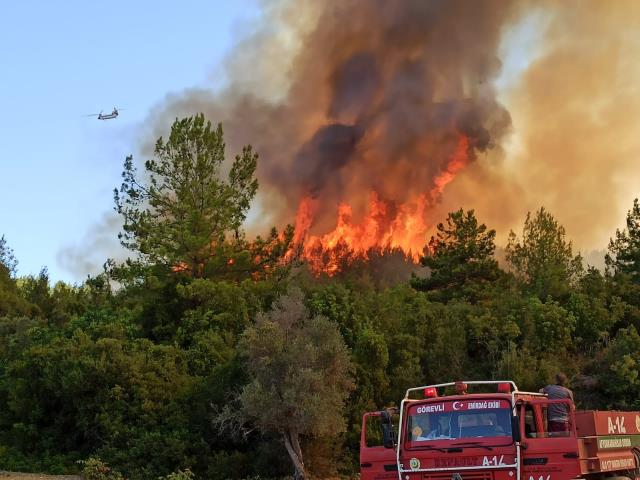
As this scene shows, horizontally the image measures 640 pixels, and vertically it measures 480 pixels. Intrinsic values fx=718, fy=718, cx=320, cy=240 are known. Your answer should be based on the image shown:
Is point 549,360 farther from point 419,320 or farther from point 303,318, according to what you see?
point 303,318

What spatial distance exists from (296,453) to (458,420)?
14.5m

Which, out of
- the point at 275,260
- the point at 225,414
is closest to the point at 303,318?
the point at 225,414

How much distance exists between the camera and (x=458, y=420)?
11.1 m

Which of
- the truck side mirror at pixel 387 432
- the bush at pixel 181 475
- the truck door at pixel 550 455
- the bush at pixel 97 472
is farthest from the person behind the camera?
the bush at pixel 97 472

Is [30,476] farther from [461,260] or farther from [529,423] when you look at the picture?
[461,260]

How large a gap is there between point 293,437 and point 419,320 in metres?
11.4

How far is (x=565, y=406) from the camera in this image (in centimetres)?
1108

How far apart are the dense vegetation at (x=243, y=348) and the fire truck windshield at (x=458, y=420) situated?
1221cm

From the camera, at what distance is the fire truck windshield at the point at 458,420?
35.3ft

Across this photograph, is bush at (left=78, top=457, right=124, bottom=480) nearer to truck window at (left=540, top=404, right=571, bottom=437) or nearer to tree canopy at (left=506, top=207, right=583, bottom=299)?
truck window at (left=540, top=404, right=571, bottom=437)

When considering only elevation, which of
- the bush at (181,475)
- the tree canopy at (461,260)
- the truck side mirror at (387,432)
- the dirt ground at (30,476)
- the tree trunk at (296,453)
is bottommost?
the dirt ground at (30,476)

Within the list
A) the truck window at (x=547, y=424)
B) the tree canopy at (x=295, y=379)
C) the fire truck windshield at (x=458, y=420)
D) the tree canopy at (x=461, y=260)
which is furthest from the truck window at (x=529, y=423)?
the tree canopy at (x=461, y=260)

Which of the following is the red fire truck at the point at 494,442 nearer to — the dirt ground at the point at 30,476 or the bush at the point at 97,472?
the bush at the point at 97,472

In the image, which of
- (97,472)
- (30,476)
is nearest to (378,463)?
(97,472)
